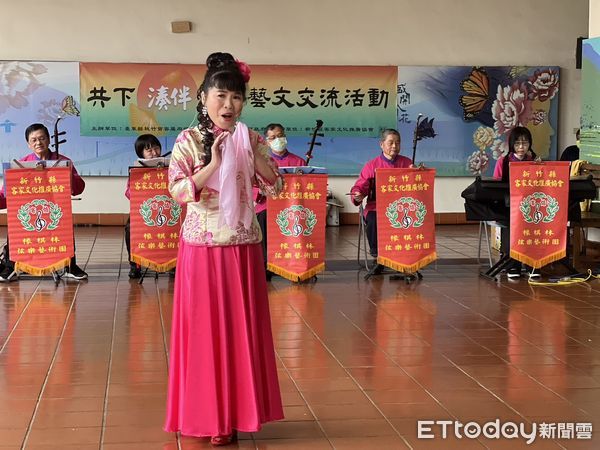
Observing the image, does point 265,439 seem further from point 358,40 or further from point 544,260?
point 358,40

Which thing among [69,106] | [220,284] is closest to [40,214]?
[220,284]

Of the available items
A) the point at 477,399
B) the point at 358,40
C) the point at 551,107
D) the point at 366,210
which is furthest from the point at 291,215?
the point at 551,107

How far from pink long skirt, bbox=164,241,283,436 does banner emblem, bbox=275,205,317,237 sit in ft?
12.0

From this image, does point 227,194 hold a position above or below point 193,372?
above

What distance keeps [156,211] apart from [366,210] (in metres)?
1.72

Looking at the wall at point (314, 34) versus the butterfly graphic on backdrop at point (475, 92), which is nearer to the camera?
the wall at point (314, 34)

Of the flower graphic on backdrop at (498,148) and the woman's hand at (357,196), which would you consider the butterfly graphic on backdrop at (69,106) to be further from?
the flower graphic on backdrop at (498,148)

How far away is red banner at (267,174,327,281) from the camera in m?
7.12

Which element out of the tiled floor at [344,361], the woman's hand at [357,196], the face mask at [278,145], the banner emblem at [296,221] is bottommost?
the tiled floor at [344,361]

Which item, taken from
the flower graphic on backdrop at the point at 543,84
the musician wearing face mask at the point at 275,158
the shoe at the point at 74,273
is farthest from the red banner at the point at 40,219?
the flower graphic on backdrop at the point at 543,84

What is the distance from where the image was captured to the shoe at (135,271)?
7512 millimetres

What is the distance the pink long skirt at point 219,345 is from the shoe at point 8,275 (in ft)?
13.9

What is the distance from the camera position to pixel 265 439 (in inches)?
140

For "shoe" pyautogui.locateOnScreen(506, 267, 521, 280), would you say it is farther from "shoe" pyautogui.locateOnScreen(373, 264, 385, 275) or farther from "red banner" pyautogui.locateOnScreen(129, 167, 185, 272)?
"red banner" pyautogui.locateOnScreen(129, 167, 185, 272)
